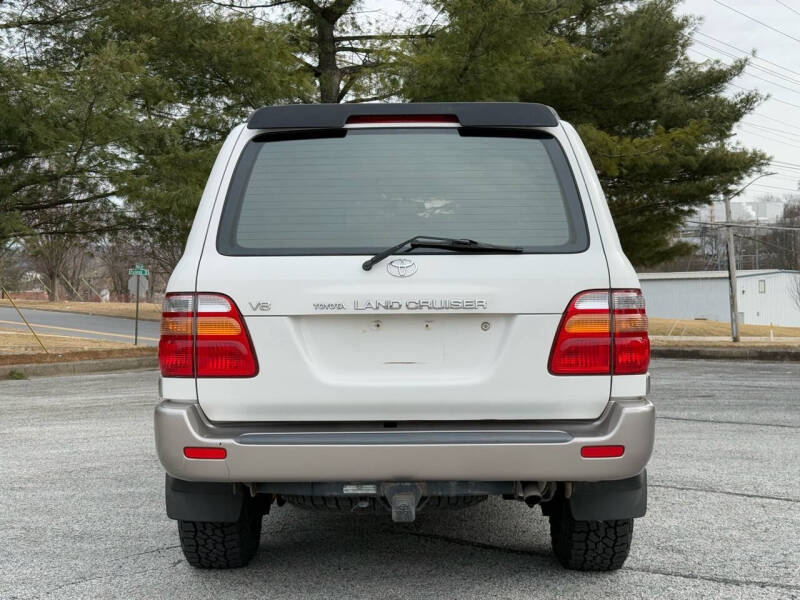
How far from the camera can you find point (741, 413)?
1017 cm

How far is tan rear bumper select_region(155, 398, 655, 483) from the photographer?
3262 mm

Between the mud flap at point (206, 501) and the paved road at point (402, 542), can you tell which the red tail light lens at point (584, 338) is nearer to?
the paved road at point (402, 542)

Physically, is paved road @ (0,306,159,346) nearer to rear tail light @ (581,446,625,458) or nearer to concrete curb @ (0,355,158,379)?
concrete curb @ (0,355,158,379)

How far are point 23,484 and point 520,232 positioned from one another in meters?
4.34

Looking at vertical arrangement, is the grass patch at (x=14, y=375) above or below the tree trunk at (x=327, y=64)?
below

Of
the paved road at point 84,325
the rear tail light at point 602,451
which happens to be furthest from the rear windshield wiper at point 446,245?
the paved road at point 84,325

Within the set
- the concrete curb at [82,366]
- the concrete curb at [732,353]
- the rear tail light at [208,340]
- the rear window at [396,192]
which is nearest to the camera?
the rear tail light at [208,340]

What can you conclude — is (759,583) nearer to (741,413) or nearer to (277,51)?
(741,413)

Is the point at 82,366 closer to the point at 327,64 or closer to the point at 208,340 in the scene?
the point at 327,64

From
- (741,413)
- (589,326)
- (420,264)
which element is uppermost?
(420,264)

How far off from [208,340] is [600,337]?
55.1 inches

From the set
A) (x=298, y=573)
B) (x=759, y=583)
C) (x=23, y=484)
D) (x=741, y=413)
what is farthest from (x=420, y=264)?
(x=741, y=413)

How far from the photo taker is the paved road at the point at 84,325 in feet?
99.8

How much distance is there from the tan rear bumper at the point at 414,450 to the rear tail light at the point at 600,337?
0.15 metres
